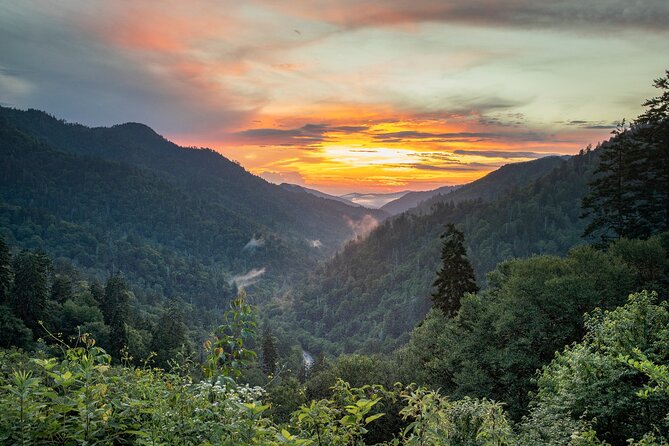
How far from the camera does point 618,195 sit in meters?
40.6

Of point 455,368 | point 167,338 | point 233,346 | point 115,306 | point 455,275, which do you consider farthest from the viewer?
point 115,306

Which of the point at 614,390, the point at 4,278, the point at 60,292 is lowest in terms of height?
the point at 60,292

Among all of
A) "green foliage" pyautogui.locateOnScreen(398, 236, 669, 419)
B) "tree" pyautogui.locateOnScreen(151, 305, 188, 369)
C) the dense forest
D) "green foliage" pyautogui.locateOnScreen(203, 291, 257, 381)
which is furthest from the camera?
"tree" pyautogui.locateOnScreen(151, 305, 188, 369)

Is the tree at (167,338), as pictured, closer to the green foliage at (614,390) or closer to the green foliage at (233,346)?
the green foliage at (614,390)

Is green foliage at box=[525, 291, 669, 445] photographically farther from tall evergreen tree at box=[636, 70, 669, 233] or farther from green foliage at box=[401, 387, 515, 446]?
tall evergreen tree at box=[636, 70, 669, 233]

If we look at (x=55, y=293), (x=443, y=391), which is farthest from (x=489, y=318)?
(x=55, y=293)

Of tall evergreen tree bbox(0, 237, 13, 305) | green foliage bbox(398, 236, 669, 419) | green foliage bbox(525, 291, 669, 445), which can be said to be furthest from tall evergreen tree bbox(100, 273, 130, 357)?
green foliage bbox(525, 291, 669, 445)

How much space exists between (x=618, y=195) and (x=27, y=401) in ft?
160

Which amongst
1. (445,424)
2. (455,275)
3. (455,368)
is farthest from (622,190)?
(445,424)

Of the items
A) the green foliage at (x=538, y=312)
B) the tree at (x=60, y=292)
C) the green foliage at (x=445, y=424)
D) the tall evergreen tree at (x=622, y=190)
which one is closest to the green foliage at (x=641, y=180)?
the tall evergreen tree at (x=622, y=190)

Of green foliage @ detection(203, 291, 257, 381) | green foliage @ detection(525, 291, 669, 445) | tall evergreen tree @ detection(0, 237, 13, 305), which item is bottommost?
tall evergreen tree @ detection(0, 237, 13, 305)

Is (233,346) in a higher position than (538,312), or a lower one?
higher

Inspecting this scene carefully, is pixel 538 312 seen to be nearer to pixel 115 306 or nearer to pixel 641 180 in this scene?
pixel 641 180

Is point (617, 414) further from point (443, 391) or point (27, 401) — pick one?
point (443, 391)
